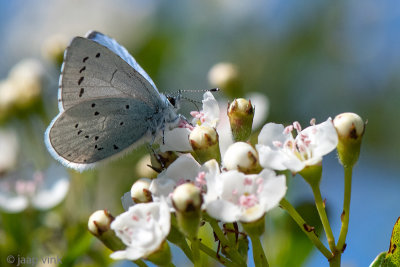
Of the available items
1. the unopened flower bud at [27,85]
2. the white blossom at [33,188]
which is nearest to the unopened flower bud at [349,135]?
the white blossom at [33,188]

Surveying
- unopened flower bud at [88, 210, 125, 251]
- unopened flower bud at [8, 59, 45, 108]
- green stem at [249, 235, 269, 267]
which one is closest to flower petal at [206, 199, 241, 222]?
green stem at [249, 235, 269, 267]

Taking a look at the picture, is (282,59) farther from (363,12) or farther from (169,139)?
(169,139)

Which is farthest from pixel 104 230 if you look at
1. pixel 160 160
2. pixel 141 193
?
pixel 160 160

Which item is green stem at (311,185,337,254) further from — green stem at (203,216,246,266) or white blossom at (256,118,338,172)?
green stem at (203,216,246,266)

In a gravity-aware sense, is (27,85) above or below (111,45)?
below

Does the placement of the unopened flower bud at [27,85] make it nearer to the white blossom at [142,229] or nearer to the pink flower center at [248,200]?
the white blossom at [142,229]

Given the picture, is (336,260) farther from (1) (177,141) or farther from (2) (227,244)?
(1) (177,141)
